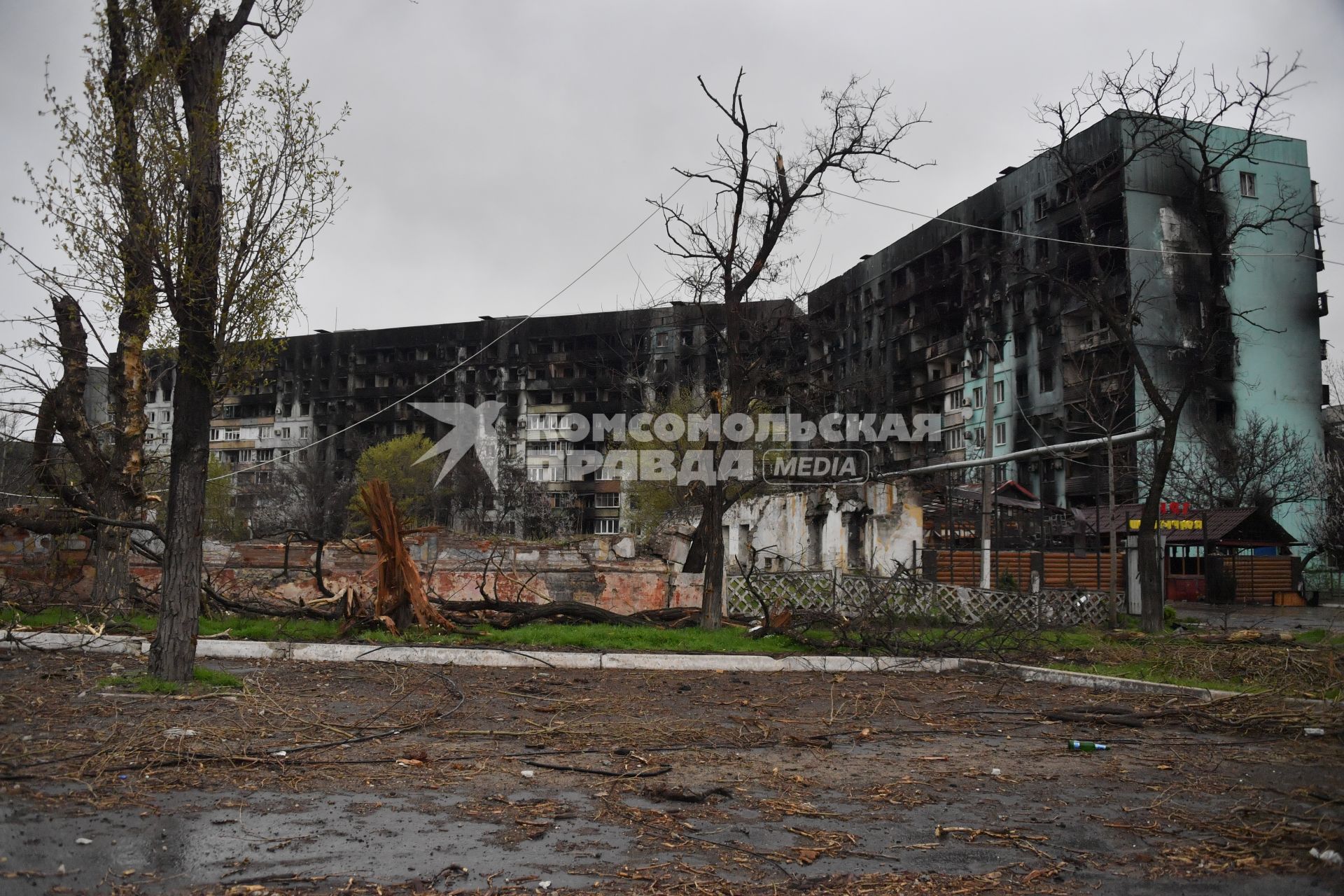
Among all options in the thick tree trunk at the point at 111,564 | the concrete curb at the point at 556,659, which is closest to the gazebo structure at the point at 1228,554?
the concrete curb at the point at 556,659

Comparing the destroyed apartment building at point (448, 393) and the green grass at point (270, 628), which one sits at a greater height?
the destroyed apartment building at point (448, 393)

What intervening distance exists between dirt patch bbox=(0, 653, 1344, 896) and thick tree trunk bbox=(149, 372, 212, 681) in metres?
0.71

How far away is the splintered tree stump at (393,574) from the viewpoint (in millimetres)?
13766

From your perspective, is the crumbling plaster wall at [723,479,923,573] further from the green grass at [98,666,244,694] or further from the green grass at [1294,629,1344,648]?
the green grass at [98,666,244,694]

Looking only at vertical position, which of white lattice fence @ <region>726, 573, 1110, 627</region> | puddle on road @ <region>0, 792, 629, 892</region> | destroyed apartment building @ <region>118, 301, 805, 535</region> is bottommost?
puddle on road @ <region>0, 792, 629, 892</region>

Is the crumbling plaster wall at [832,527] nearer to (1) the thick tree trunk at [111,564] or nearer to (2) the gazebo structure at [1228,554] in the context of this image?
(2) the gazebo structure at [1228,554]

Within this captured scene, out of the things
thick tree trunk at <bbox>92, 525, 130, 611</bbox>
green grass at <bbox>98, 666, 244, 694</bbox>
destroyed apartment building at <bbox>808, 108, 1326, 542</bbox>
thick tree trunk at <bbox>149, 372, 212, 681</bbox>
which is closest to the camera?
green grass at <bbox>98, 666, 244, 694</bbox>

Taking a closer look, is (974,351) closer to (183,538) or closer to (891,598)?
(891,598)

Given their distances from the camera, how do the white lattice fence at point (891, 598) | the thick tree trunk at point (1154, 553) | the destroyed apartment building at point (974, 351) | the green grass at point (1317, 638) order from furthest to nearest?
the destroyed apartment building at point (974, 351), the thick tree trunk at point (1154, 553), the white lattice fence at point (891, 598), the green grass at point (1317, 638)

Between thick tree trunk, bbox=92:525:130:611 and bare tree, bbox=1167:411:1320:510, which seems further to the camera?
bare tree, bbox=1167:411:1320:510

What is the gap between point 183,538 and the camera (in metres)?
9.26

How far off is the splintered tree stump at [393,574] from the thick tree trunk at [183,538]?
4.21 meters

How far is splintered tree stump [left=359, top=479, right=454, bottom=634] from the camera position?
13.8 meters

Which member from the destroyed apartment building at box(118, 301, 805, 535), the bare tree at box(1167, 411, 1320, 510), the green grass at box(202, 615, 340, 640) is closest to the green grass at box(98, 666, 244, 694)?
the green grass at box(202, 615, 340, 640)
